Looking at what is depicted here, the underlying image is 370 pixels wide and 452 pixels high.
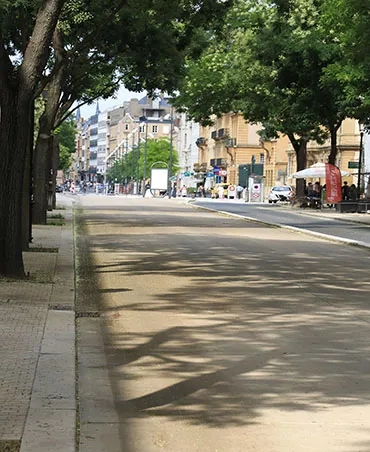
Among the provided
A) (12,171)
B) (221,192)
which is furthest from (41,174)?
(221,192)

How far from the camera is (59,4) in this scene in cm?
1528

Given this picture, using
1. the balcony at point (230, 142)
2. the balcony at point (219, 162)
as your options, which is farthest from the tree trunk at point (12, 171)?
the balcony at point (219, 162)

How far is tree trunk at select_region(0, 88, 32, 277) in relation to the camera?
15156 millimetres

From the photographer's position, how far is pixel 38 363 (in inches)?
355

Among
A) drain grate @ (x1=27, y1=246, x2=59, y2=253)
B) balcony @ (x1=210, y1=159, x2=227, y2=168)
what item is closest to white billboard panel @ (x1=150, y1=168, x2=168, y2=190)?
balcony @ (x1=210, y1=159, x2=227, y2=168)

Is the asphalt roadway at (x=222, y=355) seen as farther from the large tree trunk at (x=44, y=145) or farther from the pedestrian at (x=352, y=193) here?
the pedestrian at (x=352, y=193)

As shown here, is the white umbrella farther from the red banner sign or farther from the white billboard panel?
the white billboard panel

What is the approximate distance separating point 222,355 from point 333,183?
45.8 metres

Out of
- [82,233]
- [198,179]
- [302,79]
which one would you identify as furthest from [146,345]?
[198,179]

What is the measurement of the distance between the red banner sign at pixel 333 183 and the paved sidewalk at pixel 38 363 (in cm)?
3735

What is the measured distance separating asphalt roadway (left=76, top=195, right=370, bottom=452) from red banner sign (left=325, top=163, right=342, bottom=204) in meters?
32.5

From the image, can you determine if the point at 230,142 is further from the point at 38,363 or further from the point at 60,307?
the point at 38,363

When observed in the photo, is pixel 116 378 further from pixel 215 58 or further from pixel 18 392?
pixel 215 58

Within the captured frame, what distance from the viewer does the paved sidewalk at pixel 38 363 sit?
6598 mm
